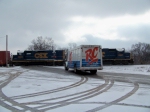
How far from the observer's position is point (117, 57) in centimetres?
4912

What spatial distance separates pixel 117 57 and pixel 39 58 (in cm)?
1956

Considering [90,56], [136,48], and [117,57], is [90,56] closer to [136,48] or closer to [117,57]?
[117,57]

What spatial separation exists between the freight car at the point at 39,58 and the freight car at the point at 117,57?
35.0 ft

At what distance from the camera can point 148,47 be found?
382 feet

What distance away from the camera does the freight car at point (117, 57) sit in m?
49.1

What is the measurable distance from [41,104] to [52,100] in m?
0.77

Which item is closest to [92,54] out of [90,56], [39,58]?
[90,56]

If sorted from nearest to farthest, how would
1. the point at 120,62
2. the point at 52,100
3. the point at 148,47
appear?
1. the point at 52,100
2. the point at 120,62
3. the point at 148,47

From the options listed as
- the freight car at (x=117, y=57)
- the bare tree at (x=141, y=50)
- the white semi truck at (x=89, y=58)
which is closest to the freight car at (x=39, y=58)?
the freight car at (x=117, y=57)

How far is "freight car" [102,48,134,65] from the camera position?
49.1 meters

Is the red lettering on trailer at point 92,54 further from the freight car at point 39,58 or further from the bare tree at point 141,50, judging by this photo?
the bare tree at point 141,50

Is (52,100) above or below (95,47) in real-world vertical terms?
below

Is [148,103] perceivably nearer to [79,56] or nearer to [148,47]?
[79,56]

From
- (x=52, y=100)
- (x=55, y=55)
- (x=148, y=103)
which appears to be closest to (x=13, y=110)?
(x=52, y=100)
